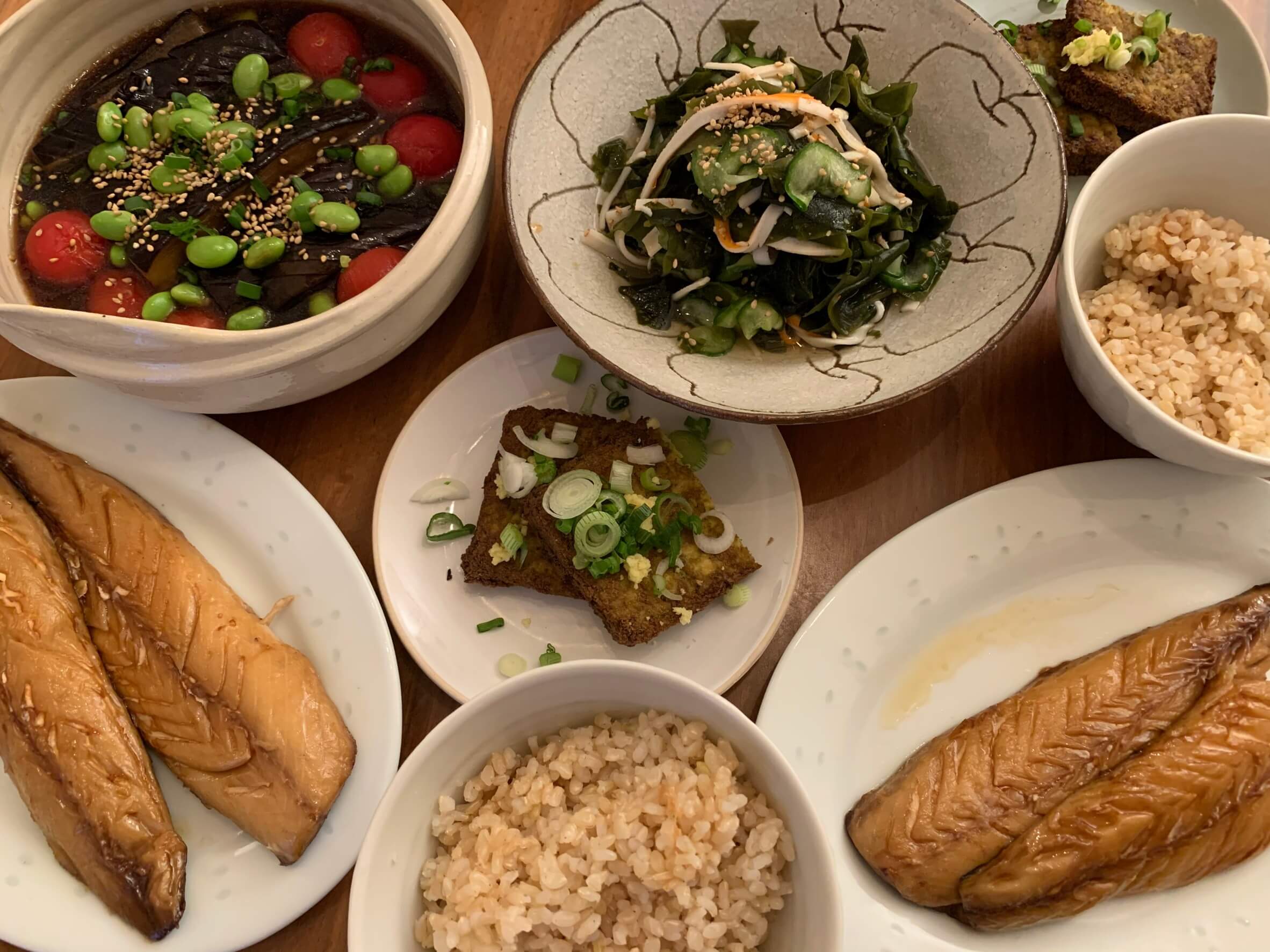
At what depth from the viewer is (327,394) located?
6.25 ft

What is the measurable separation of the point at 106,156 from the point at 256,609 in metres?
1.00

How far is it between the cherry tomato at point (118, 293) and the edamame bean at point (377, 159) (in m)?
0.51

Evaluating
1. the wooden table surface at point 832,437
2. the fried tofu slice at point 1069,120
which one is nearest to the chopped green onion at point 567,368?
the wooden table surface at point 832,437

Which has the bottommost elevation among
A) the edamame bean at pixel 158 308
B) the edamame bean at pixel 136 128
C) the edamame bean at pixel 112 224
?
the edamame bean at pixel 158 308

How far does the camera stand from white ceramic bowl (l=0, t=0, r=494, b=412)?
1.46 meters

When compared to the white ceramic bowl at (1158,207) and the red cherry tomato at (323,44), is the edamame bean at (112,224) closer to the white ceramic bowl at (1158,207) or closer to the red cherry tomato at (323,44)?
the red cherry tomato at (323,44)

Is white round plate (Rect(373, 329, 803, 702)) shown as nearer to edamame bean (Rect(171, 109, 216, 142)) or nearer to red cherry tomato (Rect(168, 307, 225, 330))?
red cherry tomato (Rect(168, 307, 225, 330))

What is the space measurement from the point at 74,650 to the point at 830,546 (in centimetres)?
153

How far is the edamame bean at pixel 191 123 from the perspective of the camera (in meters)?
1.76

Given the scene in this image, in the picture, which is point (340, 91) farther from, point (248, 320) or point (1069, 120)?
point (1069, 120)

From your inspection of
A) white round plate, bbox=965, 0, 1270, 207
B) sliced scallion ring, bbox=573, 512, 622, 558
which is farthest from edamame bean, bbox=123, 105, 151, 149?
white round plate, bbox=965, 0, 1270, 207

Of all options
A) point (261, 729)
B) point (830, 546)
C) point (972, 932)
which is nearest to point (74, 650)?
point (261, 729)

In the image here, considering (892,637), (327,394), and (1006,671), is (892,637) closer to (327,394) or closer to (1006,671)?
(1006,671)

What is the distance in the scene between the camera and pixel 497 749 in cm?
152
